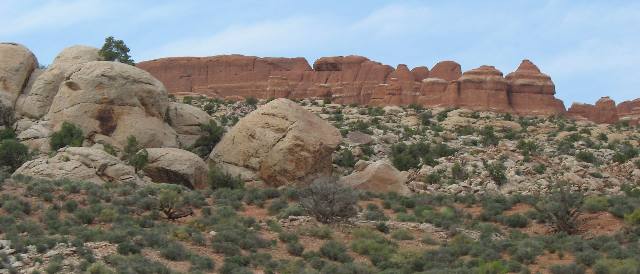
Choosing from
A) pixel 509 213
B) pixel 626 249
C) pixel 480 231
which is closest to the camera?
pixel 626 249

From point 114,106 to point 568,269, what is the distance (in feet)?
70.7

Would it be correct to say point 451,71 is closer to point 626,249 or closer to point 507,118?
point 507,118

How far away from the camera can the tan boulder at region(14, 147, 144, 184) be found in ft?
112

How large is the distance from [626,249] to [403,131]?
1110 inches

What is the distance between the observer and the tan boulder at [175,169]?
121 ft

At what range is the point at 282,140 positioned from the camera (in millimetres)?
38906

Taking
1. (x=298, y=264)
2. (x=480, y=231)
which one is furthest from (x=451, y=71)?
(x=298, y=264)

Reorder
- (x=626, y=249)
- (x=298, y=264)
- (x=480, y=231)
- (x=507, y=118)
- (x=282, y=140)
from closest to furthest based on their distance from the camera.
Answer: (x=298, y=264), (x=626, y=249), (x=480, y=231), (x=282, y=140), (x=507, y=118)

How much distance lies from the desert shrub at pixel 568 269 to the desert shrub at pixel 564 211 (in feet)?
17.3

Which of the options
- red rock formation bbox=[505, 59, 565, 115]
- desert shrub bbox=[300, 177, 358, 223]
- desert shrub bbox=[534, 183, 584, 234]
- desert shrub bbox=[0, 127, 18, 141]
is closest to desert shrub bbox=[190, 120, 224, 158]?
desert shrub bbox=[0, 127, 18, 141]

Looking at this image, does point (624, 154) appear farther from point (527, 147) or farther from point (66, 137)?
point (66, 137)

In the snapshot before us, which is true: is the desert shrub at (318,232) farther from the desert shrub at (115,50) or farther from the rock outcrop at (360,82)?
the rock outcrop at (360,82)

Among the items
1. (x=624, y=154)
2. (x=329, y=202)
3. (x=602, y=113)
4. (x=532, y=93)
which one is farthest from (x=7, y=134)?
(x=602, y=113)

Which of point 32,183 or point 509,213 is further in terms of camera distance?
point 509,213
